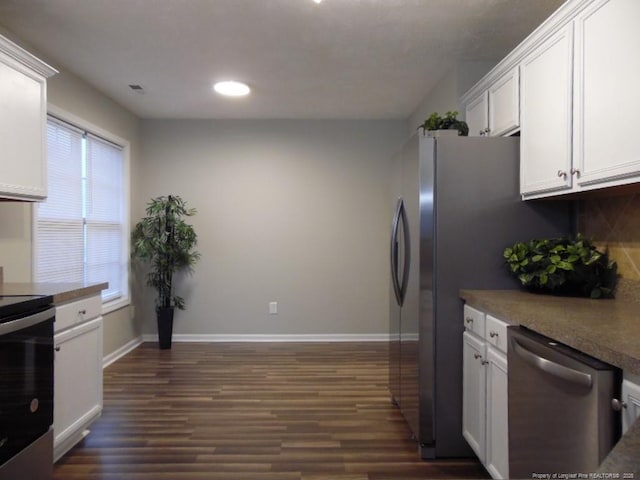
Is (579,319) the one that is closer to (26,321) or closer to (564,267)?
(564,267)

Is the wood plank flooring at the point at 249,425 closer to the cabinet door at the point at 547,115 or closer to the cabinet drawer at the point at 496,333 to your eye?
the cabinet drawer at the point at 496,333

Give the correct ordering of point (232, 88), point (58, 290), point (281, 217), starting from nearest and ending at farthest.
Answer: point (58, 290)
point (232, 88)
point (281, 217)

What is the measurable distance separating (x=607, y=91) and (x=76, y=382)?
2872 millimetres

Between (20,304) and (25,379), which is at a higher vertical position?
(20,304)

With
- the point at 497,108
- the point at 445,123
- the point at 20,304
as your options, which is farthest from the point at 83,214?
the point at 497,108

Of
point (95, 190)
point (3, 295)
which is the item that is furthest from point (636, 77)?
point (95, 190)

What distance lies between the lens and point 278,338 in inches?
186

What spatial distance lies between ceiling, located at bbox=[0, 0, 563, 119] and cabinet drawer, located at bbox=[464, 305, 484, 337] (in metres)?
1.67

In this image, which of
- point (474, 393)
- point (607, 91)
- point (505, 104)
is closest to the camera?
point (607, 91)

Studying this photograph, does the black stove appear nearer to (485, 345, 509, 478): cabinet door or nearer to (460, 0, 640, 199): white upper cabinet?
(485, 345, 509, 478): cabinet door

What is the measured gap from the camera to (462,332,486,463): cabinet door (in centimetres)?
196

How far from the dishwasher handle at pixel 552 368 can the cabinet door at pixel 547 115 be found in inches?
32.2

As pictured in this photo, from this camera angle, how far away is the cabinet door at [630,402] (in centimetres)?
106

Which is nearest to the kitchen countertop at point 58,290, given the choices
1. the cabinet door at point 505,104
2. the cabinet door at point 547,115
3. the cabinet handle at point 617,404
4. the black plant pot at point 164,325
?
the black plant pot at point 164,325
